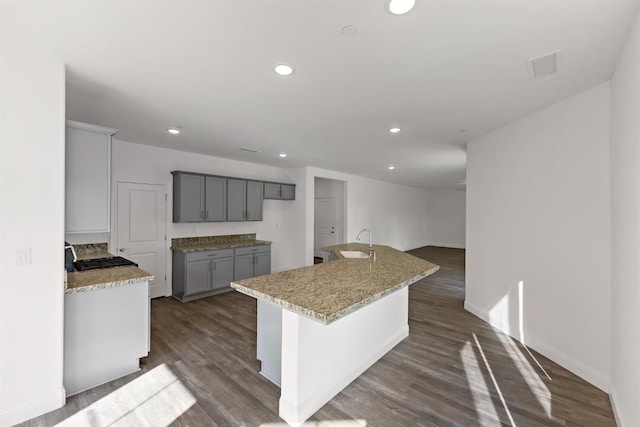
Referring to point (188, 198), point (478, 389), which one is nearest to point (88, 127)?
point (188, 198)

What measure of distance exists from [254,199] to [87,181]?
3.26 metres

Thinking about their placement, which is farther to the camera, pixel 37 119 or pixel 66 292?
pixel 66 292

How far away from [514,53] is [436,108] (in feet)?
3.26

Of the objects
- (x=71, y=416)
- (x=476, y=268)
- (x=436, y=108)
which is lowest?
(x=71, y=416)

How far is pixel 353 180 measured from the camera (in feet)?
26.1

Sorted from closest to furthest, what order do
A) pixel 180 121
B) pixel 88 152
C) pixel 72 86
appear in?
pixel 72 86
pixel 88 152
pixel 180 121

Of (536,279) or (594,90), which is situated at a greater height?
(594,90)

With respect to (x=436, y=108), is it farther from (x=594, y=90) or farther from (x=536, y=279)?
(x=536, y=279)

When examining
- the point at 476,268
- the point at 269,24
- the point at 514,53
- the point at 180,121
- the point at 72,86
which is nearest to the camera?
the point at 269,24

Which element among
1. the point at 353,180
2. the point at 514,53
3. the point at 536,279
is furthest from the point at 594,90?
the point at 353,180

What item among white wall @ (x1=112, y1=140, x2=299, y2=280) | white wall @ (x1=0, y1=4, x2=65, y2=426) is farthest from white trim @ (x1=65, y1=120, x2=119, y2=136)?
white wall @ (x1=112, y1=140, x2=299, y2=280)

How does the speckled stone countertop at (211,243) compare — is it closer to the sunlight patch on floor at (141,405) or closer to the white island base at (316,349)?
the sunlight patch on floor at (141,405)

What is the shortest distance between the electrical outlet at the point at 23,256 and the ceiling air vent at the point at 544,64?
12.5 feet

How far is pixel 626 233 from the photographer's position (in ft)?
6.40
